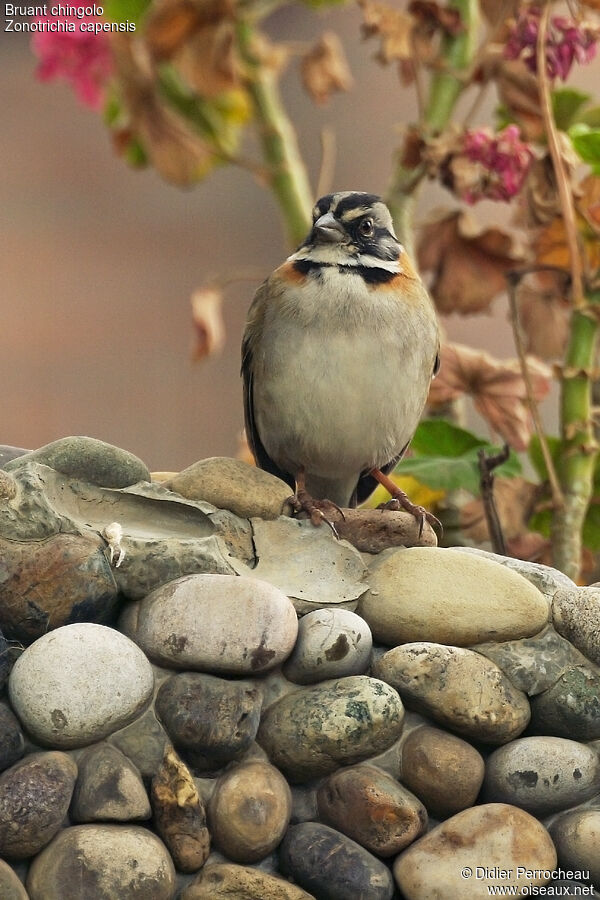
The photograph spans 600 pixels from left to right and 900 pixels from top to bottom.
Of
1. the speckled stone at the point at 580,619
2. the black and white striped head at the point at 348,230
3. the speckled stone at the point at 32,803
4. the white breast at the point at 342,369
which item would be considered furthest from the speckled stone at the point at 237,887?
the black and white striped head at the point at 348,230

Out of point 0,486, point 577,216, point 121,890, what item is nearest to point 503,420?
point 577,216

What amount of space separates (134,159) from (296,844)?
8.33ft

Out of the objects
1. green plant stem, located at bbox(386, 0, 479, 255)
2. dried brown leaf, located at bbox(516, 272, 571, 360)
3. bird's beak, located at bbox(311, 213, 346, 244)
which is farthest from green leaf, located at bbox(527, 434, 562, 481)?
bird's beak, located at bbox(311, 213, 346, 244)

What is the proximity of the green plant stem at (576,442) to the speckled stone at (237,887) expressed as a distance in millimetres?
1320

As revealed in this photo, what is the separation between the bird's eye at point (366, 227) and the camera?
2453mm

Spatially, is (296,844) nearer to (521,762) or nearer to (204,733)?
(204,733)

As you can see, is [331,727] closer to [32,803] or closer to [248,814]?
[248,814]

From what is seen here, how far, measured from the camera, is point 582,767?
192cm

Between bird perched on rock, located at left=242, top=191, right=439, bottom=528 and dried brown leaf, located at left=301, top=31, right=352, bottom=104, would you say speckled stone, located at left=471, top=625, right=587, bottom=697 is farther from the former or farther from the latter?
dried brown leaf, located at left=301, top=31, right=352, bottom=104

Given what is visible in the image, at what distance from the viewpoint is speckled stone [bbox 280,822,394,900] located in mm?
1789

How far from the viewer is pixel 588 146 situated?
3.00 m

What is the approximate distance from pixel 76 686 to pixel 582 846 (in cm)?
82

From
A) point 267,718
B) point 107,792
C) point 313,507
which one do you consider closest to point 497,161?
point 313,507

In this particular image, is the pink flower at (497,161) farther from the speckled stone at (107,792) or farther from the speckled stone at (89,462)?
the speckled stone at (107,792)
